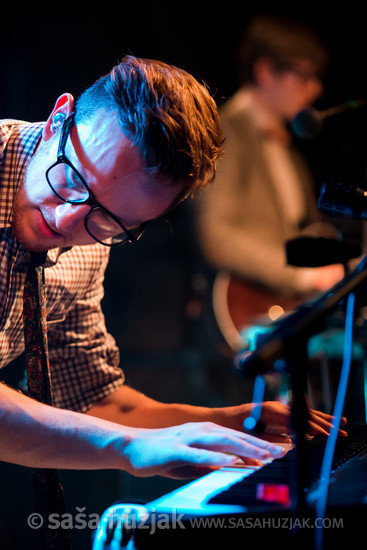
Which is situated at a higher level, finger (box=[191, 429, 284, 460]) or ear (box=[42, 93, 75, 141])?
ear (box=[42, 93, 75, 141])

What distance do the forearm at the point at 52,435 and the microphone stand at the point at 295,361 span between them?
391 mm

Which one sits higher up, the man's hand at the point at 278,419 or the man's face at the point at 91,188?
the man's face at the point at 91,188

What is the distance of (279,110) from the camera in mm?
3873

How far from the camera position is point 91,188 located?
136 centimetres

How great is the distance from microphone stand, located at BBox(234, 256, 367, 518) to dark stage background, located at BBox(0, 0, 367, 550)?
159 cm

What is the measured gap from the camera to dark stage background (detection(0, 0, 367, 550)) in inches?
95.7

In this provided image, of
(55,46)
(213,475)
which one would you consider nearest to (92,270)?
(213,475)

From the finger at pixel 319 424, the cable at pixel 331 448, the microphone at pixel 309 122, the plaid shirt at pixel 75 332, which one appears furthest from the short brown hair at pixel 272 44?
the cable at pixel 331 448

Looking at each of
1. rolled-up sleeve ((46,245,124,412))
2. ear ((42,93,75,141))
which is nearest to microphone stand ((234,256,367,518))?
ear ((42,93,75,141))

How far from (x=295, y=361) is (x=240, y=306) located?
9.75 feet

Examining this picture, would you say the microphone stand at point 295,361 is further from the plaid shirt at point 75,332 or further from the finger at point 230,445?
the plaid shirt at point 75,332

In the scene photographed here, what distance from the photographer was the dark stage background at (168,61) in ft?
7.98

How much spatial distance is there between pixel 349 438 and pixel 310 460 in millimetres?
234

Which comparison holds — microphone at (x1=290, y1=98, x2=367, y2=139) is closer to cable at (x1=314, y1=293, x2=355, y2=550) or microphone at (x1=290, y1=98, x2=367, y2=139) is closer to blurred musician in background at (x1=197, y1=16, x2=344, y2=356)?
cable at (x1=314, y1=293, x2=355, y2=550)
